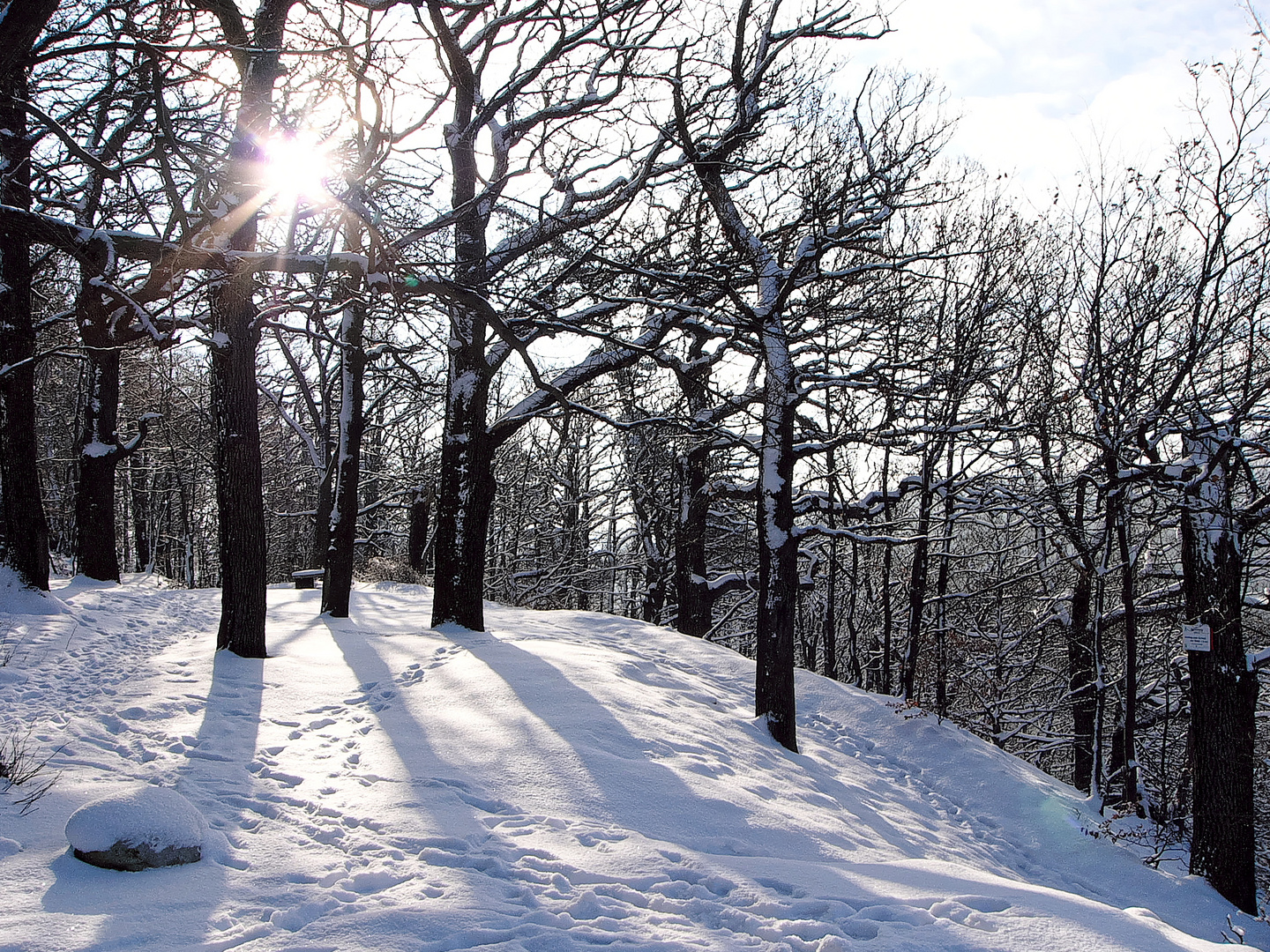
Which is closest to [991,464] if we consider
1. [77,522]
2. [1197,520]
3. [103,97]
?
[1197,520]

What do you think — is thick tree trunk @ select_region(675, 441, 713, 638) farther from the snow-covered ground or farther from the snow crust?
the snow crust

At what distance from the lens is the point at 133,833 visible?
365cm

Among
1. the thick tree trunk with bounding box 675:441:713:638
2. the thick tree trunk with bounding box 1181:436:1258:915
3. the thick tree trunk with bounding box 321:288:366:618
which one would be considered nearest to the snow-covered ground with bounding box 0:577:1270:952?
the thick tree trunk with bounding box 1181:436:1258:915

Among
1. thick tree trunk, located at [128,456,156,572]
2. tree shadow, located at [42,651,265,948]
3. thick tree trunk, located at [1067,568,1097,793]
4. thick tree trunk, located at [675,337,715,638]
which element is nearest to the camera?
tree shadow, located at [42,651,265,948]

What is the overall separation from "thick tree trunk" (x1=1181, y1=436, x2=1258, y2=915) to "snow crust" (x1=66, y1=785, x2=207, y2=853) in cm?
1003

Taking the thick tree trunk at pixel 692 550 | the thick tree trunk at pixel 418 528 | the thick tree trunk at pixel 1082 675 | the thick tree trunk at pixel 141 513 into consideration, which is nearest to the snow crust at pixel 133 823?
the thick tree trunk at pixel 692 550

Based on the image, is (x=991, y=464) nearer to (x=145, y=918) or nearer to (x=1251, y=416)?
(x=1251, y=416)

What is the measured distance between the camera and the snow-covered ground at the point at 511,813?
344 cm

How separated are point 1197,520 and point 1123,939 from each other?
7.16 m

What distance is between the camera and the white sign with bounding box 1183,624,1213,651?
28.6 ft

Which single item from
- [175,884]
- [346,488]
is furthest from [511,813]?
[346,488]

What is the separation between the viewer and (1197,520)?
896 centimetres

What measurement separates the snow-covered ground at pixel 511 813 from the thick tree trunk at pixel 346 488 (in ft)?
3.98

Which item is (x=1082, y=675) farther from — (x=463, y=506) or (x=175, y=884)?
(x=175, y=884)
